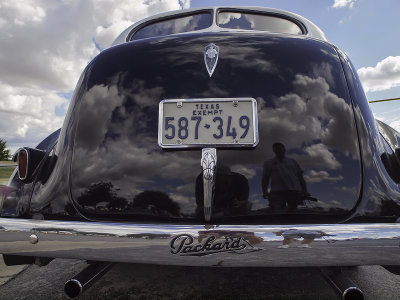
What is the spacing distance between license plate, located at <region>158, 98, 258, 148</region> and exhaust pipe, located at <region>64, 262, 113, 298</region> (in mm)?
708

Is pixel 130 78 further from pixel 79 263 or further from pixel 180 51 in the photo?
pixel 79 263

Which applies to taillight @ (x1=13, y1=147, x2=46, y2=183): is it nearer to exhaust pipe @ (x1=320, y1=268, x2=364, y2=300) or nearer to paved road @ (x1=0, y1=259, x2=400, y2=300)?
paved road @ (x1=0, y1=259, x2=400, y2=300)

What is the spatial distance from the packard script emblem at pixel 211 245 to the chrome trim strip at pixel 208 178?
156 mm

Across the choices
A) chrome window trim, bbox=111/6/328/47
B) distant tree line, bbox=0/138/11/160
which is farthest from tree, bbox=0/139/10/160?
chrome window trim, bbox=111/6/328/47

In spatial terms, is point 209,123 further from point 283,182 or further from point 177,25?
point 177,25

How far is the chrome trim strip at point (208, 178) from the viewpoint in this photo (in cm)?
140

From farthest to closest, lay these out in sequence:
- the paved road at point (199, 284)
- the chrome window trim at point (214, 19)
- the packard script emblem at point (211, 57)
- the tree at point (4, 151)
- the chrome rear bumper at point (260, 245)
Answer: the tree at point (4, 151) < the chrome window trim at point (214, 19) < the paved road at point (199, 284) < the packard script emblem at point (211, 57) < the chrome rear bumper at point (260, 245)

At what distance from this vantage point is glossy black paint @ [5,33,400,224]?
1429 millimetres

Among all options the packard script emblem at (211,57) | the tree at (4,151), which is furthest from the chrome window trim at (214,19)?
the tree at (4,151)

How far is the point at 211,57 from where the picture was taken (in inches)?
66.9

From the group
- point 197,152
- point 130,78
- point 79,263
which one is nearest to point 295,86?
point 197,152

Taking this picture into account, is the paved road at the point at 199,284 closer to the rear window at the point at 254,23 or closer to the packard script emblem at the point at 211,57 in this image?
the packard script emblem at the point at 211,57

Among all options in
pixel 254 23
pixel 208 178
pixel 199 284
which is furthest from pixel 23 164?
pixel 254 23

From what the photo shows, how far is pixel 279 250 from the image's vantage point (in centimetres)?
123
